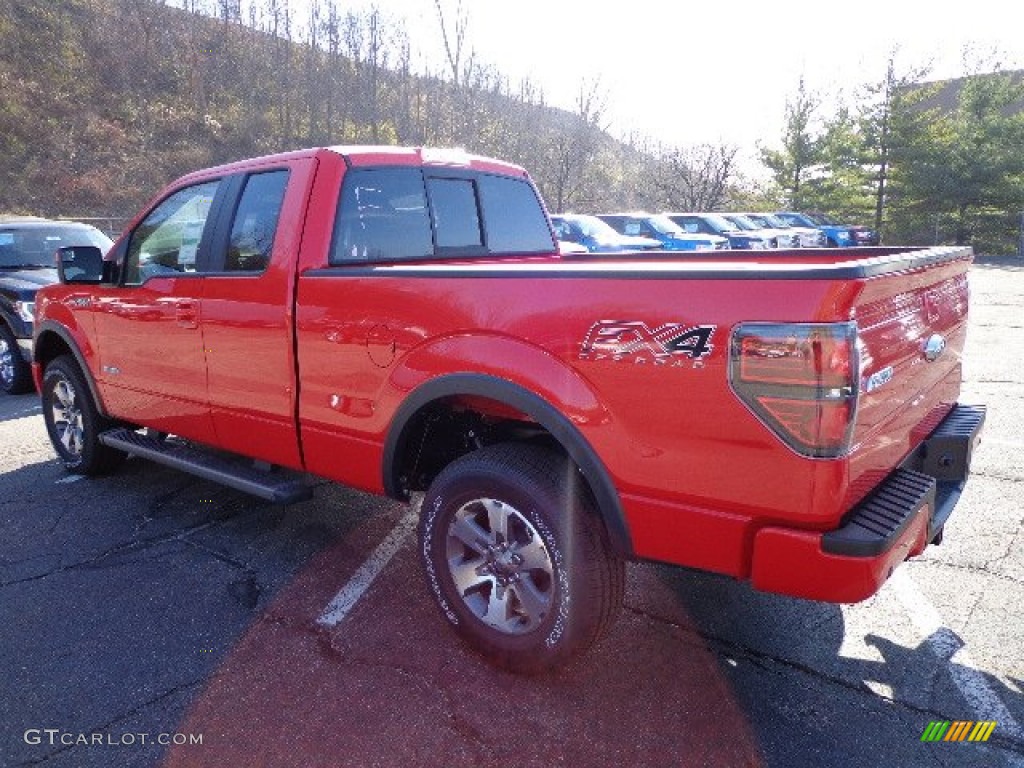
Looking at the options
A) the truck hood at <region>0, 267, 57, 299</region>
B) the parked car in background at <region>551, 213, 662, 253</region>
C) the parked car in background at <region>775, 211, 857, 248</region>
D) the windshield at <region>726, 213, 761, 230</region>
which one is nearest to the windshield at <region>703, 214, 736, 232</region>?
the windshield at <region>726, 213, 761, 230</region>

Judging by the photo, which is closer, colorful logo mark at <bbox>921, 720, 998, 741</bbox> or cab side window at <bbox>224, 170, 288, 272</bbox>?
colorful logo mark at <bbox>921, 720, 998, 741</bbox>

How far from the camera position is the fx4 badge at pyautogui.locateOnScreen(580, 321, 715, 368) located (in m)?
2.03

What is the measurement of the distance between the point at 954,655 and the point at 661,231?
1596 centimetres

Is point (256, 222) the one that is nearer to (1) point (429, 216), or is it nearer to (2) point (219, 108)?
(1) point (429, 216)

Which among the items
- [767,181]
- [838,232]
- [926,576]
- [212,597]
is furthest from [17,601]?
[767,181]

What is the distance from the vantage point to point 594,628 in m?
2.47

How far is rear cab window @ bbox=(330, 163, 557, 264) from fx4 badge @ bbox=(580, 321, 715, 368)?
153 centimetres

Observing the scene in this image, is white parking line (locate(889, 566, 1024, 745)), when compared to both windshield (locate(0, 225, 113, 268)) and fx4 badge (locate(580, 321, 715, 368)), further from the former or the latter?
windshield (locate(0, 225, 113, 268))

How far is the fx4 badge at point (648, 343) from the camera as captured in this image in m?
2.03

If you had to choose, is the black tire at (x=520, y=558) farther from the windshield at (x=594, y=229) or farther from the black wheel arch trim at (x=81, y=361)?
the windshield at (x=594, y=229)

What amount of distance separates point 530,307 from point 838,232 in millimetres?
23742

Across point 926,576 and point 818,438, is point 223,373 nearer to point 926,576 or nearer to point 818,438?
point 818,438

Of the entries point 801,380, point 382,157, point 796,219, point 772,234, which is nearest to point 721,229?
point 772,234

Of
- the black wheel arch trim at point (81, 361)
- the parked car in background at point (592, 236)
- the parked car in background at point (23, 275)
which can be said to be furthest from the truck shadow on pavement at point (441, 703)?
the parked car in background at point (592, 236)
